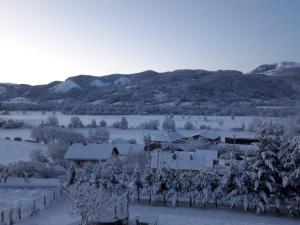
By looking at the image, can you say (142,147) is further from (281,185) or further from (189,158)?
(281,185)

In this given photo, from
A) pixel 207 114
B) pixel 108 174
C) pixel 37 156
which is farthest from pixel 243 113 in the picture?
pixel 108 174

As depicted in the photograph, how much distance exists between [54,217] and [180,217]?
7409 millimetres

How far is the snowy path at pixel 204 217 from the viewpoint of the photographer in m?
22.4

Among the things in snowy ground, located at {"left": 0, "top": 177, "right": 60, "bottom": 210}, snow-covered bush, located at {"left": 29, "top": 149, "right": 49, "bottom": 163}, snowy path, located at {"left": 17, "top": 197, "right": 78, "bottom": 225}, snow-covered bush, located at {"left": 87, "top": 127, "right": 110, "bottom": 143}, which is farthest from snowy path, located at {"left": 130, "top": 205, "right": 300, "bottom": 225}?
snow-covered bush, located at {"left": 87, "top": 127, "right": 110, "bottom": 143}

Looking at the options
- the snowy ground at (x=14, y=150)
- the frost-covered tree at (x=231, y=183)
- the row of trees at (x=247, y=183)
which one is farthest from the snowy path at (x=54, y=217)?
the snowy ground at (x=14, y=150)

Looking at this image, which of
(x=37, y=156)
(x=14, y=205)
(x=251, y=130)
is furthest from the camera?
(x=251, y=130)

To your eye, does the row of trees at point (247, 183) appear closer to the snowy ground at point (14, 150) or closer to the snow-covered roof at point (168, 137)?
the snowy ground at point (14, 150)

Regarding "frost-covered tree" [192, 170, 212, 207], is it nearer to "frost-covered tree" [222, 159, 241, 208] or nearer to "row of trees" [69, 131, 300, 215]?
"row of trees" [69, 131, 300, 215]

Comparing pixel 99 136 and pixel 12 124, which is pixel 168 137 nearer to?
pixel 99 136

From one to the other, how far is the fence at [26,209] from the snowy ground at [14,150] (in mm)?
20323

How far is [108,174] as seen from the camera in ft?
96.2

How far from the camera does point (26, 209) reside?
82.7 ft

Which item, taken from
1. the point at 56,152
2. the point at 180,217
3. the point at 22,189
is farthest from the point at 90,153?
the point at 180,217

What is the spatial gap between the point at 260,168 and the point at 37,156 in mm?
29883
